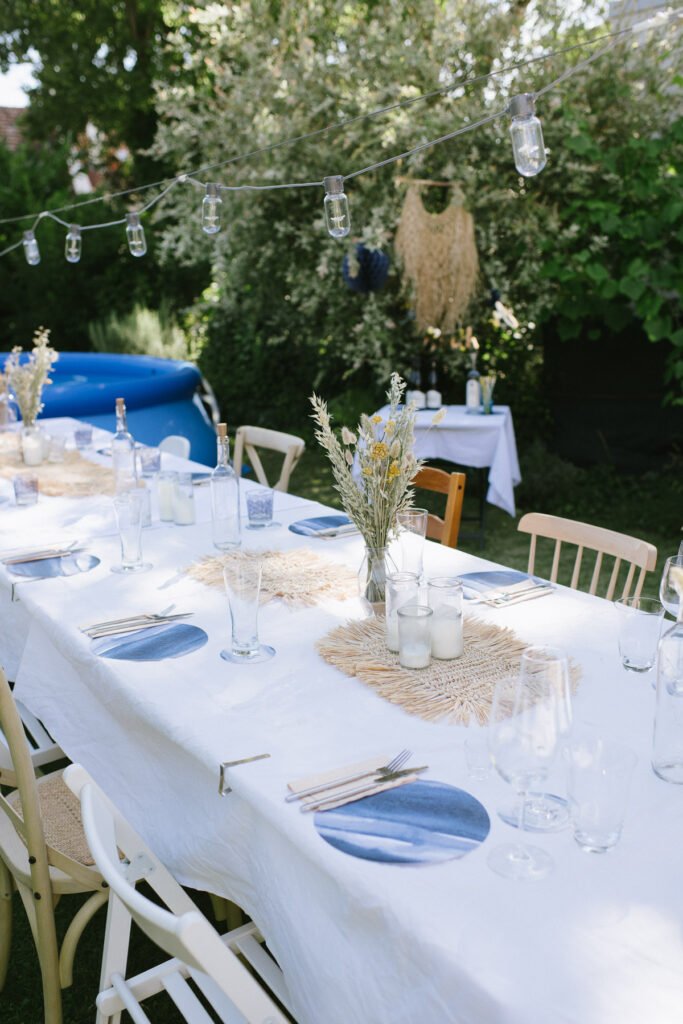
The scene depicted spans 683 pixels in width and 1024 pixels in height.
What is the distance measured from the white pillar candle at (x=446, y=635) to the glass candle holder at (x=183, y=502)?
4.20 feet

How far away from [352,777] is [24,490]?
2.19m

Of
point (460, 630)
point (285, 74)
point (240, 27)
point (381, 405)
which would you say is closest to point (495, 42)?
point (285, 74)

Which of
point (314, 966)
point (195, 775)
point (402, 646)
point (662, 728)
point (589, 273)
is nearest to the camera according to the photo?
point (314, 966)

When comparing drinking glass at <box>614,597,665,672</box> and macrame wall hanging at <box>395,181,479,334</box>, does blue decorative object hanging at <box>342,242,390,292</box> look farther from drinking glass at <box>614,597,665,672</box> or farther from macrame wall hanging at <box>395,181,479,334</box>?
drinking glass at <box>614,597,665,672</box>

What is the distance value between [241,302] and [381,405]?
2101 millimetres

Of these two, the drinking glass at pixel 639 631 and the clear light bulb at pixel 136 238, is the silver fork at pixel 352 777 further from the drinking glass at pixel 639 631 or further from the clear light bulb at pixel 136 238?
the clear light bulb at pixel 136 238

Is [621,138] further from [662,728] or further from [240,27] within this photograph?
[662,728]

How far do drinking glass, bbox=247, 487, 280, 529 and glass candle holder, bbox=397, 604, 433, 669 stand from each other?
119 cm

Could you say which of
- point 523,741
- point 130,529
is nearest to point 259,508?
point 130,529

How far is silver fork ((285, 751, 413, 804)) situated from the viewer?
132 cm

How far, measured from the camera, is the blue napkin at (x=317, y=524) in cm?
278

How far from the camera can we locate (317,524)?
112 inches

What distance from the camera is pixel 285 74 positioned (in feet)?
22.7

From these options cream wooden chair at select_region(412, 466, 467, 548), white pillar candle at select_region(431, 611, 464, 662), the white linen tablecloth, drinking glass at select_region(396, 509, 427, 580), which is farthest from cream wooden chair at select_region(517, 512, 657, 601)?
the white linen tablecloth
